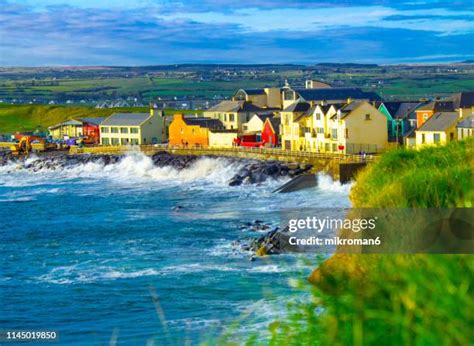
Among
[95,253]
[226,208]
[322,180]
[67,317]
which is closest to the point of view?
[67,317]

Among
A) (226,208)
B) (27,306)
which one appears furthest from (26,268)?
(226,208)

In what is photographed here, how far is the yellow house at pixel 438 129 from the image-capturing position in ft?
157

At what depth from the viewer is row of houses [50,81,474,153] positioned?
176 ft

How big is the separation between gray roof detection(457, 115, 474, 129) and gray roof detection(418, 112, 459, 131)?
125cm

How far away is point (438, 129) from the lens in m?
48.4

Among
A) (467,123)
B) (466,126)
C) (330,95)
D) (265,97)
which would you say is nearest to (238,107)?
(265,97)

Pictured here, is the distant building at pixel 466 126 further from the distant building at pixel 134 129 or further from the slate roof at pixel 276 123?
the distant building at pixel 134 129

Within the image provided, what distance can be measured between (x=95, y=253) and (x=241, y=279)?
8.56m

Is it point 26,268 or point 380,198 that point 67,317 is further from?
point 380,198

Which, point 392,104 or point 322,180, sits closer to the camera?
point 322,180

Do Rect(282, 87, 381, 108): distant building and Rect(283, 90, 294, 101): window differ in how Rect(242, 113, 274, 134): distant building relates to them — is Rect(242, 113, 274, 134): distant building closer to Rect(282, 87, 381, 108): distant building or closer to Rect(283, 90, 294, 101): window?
Rect(282, 87, 381, 108): distant building

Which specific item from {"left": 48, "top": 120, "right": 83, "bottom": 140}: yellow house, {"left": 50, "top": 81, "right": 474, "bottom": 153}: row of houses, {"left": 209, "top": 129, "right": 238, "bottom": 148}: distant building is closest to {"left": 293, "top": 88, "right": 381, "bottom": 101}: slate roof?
{"left": 50, "top": 81, "right": 474, "bottom": 153}: row of houses

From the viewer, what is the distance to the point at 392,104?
60.4m

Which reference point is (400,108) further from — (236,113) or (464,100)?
(236,113)
